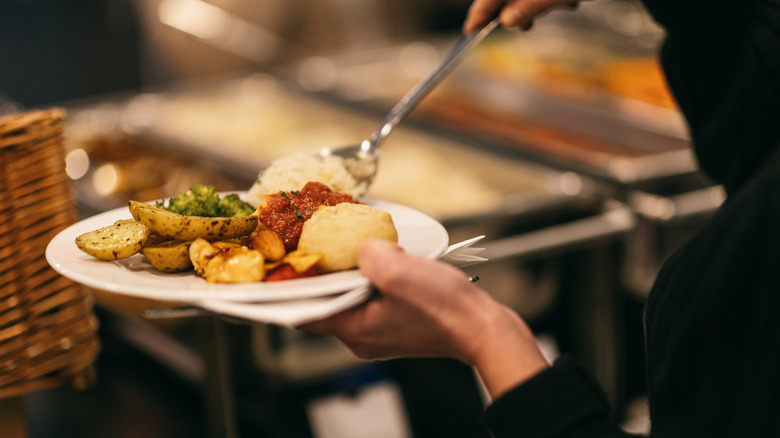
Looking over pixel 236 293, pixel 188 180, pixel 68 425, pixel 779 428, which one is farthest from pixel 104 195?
pixel 779 428

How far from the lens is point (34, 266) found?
120cm

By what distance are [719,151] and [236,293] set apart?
3.54 ft

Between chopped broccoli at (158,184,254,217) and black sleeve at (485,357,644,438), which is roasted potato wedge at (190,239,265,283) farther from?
black sleeve at (485,357,644,438)

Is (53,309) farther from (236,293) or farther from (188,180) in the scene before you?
(188,180)

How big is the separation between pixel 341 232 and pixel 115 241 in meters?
0.30

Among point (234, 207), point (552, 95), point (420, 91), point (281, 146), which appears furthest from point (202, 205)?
point (552, 95)

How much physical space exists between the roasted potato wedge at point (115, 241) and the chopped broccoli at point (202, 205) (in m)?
0.06

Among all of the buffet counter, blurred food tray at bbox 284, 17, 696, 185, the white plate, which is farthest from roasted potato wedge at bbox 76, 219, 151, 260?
blurred food tray at bbox 284, 17, 696, 185

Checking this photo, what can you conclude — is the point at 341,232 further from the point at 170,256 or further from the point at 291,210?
the point at 170,256

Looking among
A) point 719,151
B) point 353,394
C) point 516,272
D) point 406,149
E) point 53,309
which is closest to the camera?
point 53,309

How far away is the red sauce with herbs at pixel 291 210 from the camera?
107 centimetres

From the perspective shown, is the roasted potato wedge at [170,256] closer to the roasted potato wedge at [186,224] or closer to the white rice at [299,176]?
the roasted potato wedge at [186,224]

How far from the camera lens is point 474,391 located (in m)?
2.64

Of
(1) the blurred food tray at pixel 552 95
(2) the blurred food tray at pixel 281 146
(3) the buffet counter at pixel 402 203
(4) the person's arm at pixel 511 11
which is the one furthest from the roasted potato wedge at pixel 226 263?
(1) the blurred food tray at pixel 552 95
